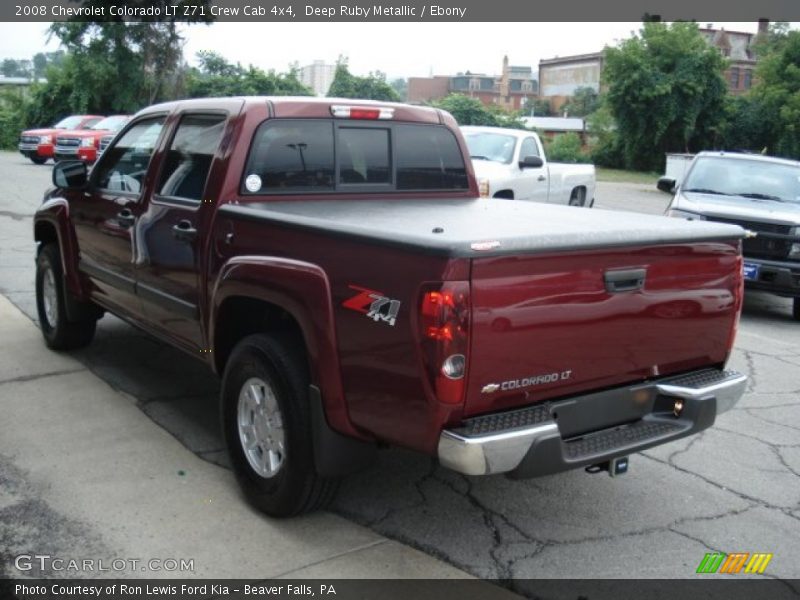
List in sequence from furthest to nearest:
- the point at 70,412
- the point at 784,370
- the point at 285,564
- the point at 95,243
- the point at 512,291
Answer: the point at 784,370 < the point at 95,243 < the point at 70,412 < the point at 285,564 < the point at 512,291

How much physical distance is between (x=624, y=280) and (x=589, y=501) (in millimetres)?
1387

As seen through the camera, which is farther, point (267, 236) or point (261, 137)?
point (261, 137)

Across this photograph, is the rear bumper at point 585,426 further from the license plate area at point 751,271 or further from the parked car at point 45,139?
the parked car at point 45,139

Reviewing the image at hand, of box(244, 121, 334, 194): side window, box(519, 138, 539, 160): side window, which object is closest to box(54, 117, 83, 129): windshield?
box(519, 138, 539, 160): side window

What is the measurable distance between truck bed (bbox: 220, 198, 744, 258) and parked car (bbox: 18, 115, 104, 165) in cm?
2452

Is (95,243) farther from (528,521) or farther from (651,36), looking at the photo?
(651,36)

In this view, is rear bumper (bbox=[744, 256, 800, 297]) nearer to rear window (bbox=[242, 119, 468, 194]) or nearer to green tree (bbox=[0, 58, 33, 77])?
rear window (bbox=[242, 119, 468, 194])

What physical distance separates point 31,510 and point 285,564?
4.37 feet

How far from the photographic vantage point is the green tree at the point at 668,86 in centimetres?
3772

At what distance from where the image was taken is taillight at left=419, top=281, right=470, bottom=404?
117 inches

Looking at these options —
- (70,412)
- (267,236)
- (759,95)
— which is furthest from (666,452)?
(759,95)

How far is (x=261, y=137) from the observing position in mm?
4457

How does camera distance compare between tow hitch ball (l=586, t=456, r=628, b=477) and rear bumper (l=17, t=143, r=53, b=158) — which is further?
rear bumper (l=17, t=143, r=53, b=158)

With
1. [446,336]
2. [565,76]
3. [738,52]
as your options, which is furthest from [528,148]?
[565,76]
